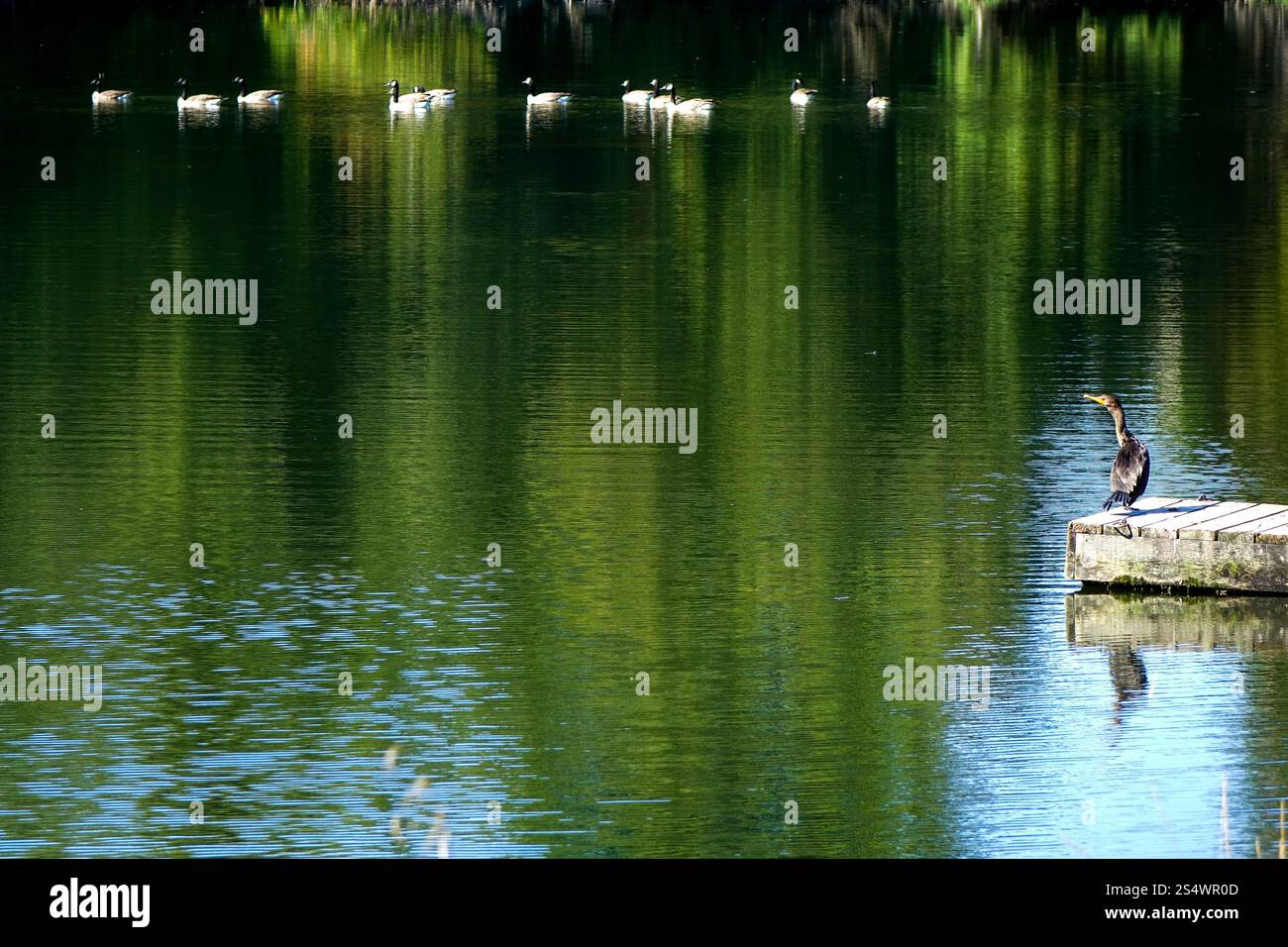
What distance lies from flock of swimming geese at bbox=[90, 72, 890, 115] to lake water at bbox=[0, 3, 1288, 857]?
15.8 meters


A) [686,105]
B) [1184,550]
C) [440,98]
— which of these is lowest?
[1184,550]

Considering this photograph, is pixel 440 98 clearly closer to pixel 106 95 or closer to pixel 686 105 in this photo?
pixel 686 105

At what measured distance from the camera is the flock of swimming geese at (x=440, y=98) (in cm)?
8269

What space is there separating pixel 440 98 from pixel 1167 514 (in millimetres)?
65516

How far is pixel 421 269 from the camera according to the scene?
47.2 metres

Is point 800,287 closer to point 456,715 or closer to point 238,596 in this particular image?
point 238,596

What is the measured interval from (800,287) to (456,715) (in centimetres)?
2647

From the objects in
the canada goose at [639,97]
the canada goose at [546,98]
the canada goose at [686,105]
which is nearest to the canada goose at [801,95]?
the canada goose at [686,105]

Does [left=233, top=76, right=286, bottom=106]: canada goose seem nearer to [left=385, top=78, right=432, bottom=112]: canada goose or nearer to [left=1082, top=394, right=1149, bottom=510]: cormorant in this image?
[left=385, top=78, right=432, bottom=112]: canada goose

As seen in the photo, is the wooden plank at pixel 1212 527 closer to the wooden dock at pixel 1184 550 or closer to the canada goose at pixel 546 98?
the wooden dock at pixel 1184 550

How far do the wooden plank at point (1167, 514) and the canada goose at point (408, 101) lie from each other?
61.9 m

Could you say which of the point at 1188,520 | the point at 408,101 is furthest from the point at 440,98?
the point at 1188,520

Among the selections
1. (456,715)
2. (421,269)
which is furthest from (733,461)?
(421,269)

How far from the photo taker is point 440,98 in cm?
8550
